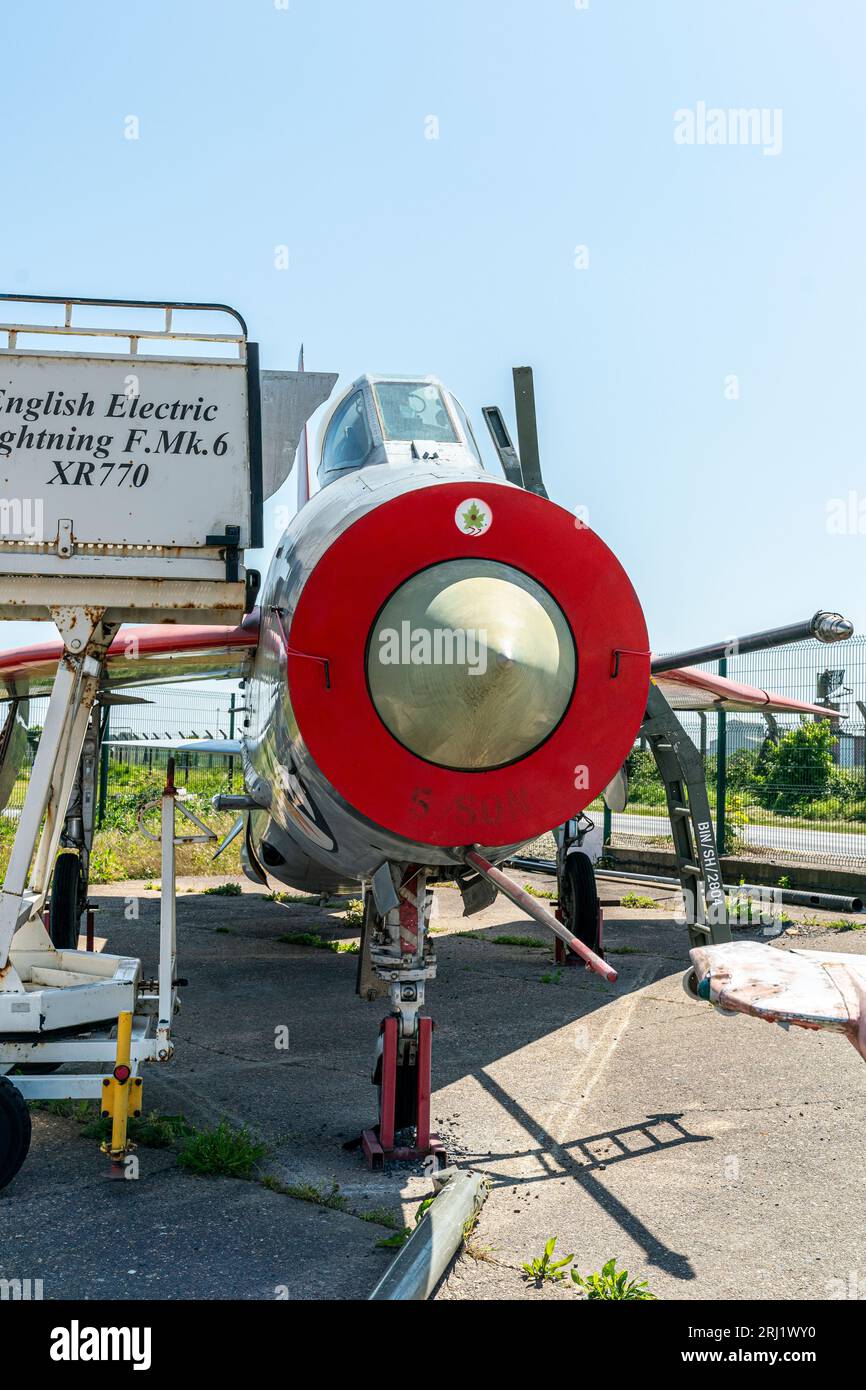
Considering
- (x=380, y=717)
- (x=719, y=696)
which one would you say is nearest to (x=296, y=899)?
(x=719, y=696)

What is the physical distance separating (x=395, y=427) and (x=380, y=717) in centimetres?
214

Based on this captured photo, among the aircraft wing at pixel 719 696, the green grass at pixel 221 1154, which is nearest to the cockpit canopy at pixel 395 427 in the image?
the green grass at pixel 221 1154

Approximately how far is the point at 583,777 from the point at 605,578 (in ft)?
2.62

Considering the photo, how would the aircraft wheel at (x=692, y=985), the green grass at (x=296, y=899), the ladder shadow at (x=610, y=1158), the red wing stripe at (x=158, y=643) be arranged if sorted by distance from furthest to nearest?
the green grass at (x=296, y=899), the red wing stripe at (x=158, y=643), the ladder shadow at (x=610, y=1158), the aircraft wheel at (x=692, y=985)

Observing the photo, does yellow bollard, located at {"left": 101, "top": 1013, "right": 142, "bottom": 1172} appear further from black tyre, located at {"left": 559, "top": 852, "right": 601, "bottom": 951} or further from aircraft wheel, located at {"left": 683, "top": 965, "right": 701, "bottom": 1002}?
black tyre, located at {"left": 559, "top": 852, "right": 601, "bottom": 951}

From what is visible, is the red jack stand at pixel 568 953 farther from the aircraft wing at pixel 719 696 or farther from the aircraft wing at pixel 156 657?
the aircraft wing at pixel 156 657

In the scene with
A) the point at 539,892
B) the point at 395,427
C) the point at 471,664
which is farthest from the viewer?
the point at 539,892

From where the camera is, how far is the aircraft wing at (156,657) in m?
7.54

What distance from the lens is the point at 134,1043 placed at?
15.5 ft

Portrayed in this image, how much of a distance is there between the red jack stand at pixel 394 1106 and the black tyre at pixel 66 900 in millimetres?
5844

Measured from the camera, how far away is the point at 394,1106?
16.0 feet

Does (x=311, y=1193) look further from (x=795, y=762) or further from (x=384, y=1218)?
(x=795, y=762)
